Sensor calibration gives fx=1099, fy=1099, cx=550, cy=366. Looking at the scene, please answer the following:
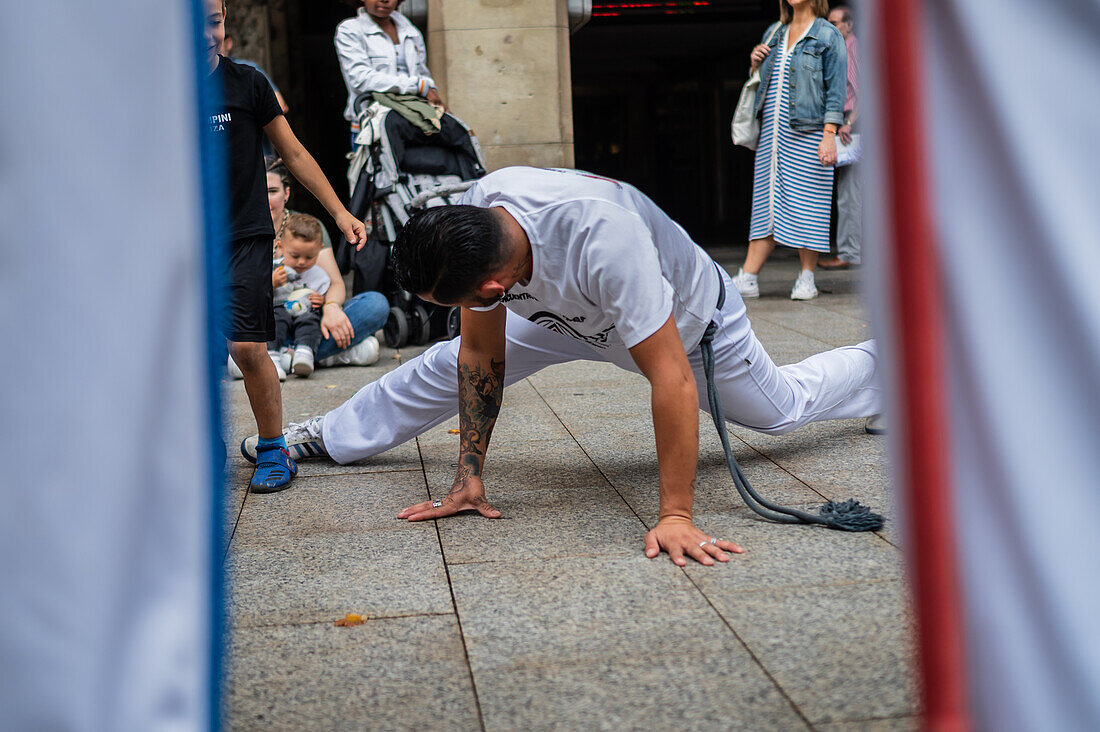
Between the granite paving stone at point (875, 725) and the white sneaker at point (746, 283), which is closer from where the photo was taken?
Answer: the granite paving stone at point (875, 725)

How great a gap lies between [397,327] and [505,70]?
2.69 m

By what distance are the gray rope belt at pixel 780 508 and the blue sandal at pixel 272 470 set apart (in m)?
1.52

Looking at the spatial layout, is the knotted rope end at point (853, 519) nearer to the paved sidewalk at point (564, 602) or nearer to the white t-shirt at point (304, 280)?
the paved sidewalk at point (564, 602)

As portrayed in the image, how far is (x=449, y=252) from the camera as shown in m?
2.67

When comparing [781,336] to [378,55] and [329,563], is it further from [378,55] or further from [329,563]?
[329,563]

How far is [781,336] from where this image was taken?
21.5ft

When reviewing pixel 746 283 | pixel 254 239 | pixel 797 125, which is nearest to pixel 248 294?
pixel 254 239

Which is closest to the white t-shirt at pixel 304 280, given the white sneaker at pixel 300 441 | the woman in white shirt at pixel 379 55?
the woman in white shirt at pixel 379 55

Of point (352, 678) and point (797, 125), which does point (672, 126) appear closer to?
point (797, 125)

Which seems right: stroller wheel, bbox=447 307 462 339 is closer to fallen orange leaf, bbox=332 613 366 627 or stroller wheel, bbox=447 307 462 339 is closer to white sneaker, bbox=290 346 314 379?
white sneaker, bbox=290 346 314 379

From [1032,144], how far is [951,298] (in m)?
0.20

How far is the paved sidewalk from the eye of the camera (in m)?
2.12

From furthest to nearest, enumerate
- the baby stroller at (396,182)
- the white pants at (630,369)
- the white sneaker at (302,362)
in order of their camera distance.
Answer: the baby stroller at (396,182) → the white sneaker at (302,362) → the white pants at (630,369)

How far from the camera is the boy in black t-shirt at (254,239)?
362 cm
